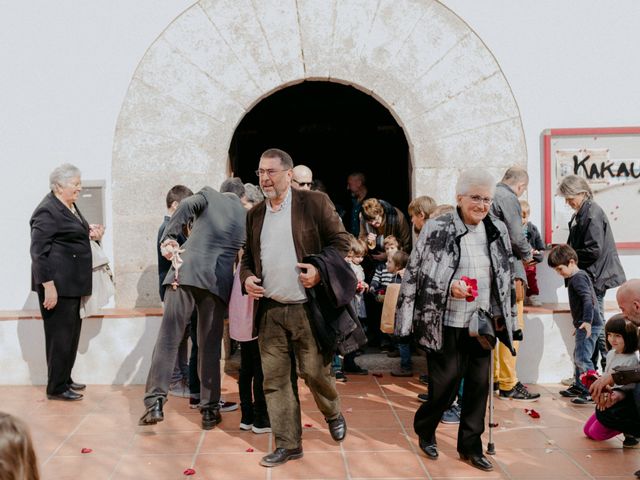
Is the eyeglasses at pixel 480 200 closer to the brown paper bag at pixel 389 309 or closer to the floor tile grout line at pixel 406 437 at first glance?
the floor tile grout line at pixel 406 437

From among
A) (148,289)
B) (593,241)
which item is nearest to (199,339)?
(148,289)

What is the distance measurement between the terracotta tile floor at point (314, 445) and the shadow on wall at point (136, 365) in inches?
13.5

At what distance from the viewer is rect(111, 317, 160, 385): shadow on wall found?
6.34 meters

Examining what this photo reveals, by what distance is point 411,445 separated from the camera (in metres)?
4.78

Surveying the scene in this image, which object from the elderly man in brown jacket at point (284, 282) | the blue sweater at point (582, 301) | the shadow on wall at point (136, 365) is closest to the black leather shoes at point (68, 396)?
the shadow on wall at point (136, 365)

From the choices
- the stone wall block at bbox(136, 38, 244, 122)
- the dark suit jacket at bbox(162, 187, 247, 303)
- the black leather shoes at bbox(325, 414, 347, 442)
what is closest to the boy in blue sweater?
the black leather shoes at bbox(325, 414, 347, 442)

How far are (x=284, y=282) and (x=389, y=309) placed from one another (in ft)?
5.77

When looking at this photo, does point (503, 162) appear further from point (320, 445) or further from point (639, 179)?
point (320, 445)

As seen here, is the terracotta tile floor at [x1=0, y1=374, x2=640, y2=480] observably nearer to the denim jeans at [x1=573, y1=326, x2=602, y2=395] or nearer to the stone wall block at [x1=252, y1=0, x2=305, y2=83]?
the denim jeans at [x1=573, y1=326, x2=602, y2=395]

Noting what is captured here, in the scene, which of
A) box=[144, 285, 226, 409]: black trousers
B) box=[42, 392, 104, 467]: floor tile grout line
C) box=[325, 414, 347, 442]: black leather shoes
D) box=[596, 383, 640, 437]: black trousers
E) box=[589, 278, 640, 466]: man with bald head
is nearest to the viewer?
box=[589, 278, 640, 466]: man with bald head

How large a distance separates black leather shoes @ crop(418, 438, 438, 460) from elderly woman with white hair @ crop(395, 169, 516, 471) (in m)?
0.16

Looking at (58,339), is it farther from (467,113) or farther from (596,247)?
(596,247)

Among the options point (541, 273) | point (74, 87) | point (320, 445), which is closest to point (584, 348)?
point (541, 273)

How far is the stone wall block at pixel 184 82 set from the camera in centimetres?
646
